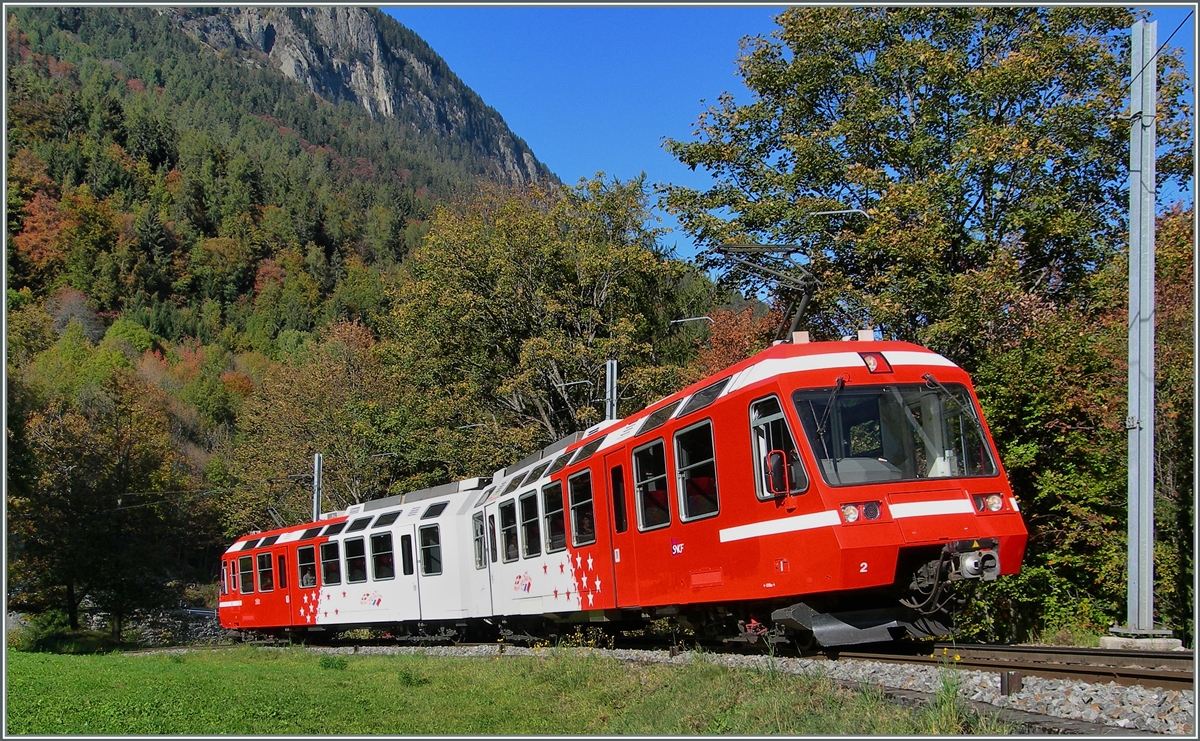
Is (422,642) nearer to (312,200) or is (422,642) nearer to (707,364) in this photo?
(707,364)

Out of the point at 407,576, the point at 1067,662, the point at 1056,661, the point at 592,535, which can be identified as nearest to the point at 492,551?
the point at 407,576

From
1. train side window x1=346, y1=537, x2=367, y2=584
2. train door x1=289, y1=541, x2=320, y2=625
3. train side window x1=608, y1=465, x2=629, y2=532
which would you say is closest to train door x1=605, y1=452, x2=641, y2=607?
train side window x1=608, y1=465, x2=629, y2=532

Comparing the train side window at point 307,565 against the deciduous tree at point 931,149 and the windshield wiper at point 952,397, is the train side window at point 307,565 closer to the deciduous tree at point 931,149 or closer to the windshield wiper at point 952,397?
the deciduous tree at point 931,149

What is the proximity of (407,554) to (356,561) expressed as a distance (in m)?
2.38

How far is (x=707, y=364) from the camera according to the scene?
1368 inches

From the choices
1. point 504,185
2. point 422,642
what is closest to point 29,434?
point 504,185

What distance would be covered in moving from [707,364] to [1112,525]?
66.6 ft

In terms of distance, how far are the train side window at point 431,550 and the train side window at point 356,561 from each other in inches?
98.8

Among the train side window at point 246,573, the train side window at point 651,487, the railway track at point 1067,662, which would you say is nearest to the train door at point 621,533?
the train side window at point 651,487

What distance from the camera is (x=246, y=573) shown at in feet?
95.3

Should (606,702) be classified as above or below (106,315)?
below

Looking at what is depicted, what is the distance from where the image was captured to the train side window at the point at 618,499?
12.8 meters

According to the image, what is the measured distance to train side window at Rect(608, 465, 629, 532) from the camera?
12.8 meters

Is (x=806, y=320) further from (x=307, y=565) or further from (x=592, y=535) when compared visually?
(x=307, y=565)
